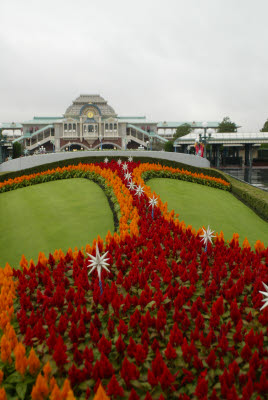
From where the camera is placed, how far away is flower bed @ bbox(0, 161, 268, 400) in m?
2.68

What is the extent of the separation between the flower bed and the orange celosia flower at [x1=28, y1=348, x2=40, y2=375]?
0.05 feet

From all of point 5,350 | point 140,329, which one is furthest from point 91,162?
point 5,350

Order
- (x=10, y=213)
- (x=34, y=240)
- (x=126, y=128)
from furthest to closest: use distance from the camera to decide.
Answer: (x=126, y=128), (x=10, y=213), (x=34, y=240)


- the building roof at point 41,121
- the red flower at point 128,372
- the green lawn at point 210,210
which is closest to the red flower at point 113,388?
the red flower at point 128,372

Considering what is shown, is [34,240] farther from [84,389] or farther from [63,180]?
[63,180]

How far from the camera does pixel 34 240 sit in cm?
765

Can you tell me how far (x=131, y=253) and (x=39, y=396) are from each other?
2.90m

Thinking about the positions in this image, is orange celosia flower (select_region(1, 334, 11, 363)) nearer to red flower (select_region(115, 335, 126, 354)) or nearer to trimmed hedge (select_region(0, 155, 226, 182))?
red flower (select_region(115, 335, 126, 354))

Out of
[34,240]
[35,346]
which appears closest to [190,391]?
[35,346]

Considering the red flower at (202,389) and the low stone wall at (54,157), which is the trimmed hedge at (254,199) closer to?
the low stone wall at (54,157)

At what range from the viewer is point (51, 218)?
30.1 ft

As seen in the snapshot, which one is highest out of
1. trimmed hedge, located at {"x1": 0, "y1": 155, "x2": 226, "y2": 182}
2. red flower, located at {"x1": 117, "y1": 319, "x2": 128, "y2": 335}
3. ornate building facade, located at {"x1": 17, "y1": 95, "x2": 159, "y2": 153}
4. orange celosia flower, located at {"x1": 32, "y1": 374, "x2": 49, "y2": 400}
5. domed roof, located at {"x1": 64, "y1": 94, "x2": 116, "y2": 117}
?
domed roof, located at {"x1": 64, "y1": 94, "x2": 116, "y2": 117}

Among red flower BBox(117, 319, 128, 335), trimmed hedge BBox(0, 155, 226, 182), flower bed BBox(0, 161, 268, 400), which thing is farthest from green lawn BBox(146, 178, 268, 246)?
red flower BBox(117, 319, 128, 335)

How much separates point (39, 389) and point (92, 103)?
60.2 meters
